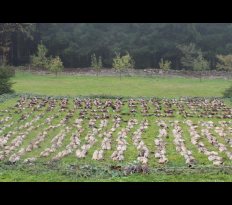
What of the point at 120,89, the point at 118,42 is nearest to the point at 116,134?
the point at 120,89

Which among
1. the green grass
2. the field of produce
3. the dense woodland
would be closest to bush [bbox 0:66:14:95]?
the field of produce

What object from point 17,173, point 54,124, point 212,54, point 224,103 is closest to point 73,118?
point 54,124

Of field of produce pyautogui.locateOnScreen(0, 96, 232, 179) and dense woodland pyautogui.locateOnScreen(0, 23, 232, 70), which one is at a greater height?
dense woodland pyautogui.locateOnScreen(0, 23, 232, 70)

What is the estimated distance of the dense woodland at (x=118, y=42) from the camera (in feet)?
166

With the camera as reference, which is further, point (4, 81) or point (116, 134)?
point (4, 81)

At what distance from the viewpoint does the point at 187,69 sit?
161 feet

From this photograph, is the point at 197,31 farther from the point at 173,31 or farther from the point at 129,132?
the point at 129,132

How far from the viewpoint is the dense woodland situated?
50.5 m

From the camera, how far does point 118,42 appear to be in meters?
54.5

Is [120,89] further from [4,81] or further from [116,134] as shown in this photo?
[116,134]

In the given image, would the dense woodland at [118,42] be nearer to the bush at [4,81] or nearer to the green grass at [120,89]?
the green grass at [120,89]

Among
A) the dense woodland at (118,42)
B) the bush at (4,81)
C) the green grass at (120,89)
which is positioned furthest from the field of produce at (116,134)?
the dense woodland at (118,42)

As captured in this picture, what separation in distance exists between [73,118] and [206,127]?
578 cm

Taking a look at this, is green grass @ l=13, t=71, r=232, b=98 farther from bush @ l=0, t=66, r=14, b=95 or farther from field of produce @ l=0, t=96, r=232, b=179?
field of produce @ l=0, t=96, r=232, b=179
